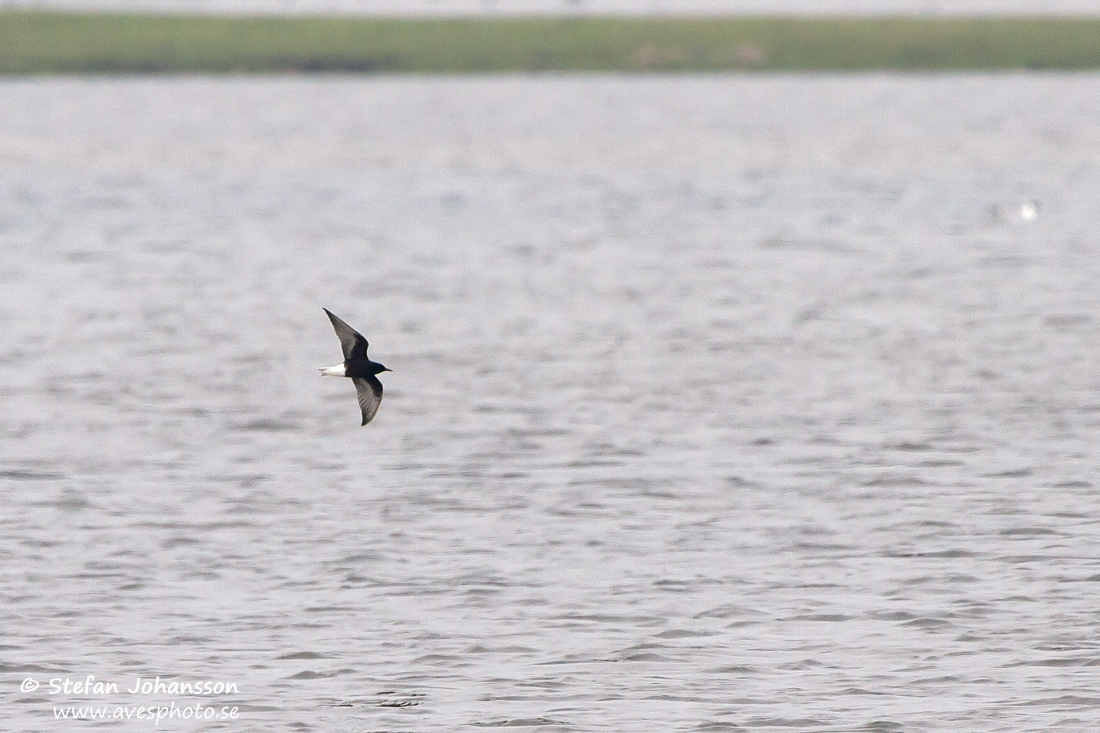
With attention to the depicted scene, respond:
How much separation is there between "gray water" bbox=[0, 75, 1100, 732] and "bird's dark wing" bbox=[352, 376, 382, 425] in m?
1.29

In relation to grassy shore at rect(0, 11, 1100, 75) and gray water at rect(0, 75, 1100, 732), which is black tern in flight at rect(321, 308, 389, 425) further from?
grassy shore at rect(0, 11, 1100, 75)

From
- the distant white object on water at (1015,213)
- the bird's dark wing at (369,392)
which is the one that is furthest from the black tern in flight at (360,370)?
the distant white object on water at (1015,213)

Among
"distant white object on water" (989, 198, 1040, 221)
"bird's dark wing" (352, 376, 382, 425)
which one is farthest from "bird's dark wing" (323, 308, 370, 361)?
"distant white object on water" (989, 198, 1040, 221)

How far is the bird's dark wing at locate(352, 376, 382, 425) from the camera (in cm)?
1540

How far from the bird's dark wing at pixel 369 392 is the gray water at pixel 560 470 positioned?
1.29 meters

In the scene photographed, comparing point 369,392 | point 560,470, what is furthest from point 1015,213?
point 369,392

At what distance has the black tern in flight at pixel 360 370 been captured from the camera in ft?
49.6

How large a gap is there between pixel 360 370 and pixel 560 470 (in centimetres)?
436

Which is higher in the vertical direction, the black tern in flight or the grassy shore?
the black tern in flight

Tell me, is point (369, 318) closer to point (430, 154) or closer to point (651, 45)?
point (430, 154)

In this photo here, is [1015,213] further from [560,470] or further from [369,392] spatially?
[369,392]

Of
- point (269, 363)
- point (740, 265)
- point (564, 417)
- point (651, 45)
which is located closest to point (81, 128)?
point (651, 45)

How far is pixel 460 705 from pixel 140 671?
2.16 m

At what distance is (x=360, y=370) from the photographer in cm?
1527
